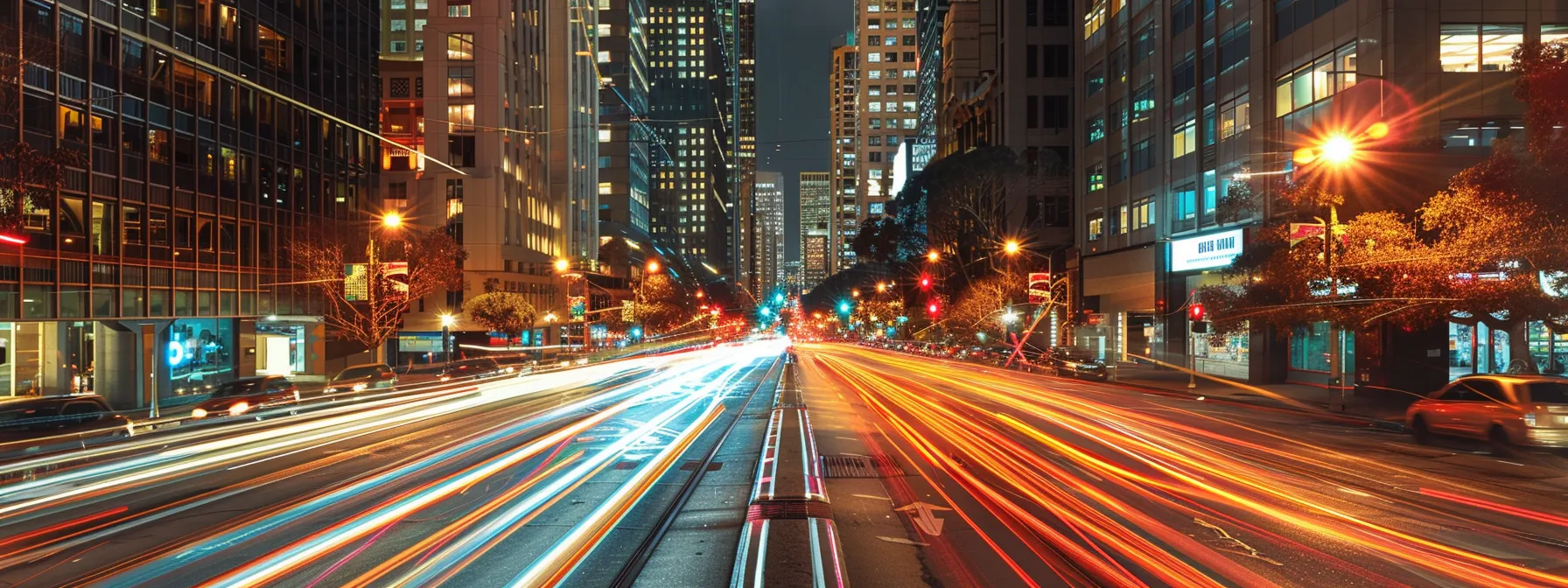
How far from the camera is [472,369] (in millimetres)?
46906

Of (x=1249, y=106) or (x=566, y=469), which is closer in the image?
(x=566, y=469)

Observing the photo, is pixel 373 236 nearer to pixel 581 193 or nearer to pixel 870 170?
pixel 581 193

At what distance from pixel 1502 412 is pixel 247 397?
33153mm

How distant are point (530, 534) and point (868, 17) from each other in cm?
18510

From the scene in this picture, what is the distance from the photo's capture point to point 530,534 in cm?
1136

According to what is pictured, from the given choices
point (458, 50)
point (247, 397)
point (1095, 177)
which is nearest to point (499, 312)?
point (458, 50)

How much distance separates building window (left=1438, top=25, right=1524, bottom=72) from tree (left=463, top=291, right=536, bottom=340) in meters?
54.0

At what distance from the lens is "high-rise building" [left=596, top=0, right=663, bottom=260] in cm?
14775

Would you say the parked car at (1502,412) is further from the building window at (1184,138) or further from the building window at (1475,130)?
the building window at (1184,138)

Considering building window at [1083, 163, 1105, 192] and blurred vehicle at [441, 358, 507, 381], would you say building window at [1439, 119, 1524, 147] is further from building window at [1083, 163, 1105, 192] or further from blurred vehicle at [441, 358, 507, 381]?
blurred vehicle at [441, 358, 507, 381]

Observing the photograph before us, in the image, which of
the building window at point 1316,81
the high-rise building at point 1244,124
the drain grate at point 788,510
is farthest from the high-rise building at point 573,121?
the drain grate at point 788,510

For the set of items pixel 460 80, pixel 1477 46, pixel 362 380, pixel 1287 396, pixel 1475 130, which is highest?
pixel 460 80

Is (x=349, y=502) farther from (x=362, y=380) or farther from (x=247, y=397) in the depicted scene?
(x=362, y=380)

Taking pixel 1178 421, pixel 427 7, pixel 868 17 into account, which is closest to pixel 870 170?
pixel 868 17
